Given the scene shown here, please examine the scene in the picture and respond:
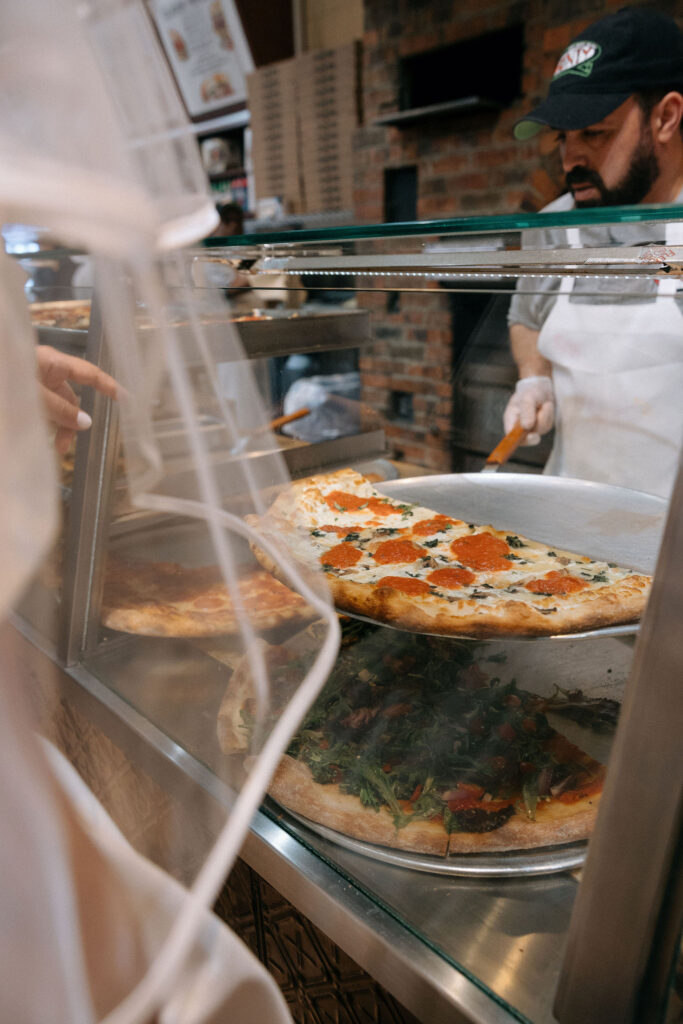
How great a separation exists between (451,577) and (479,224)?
22.5 inches

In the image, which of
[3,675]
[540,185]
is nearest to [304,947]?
[3,675]

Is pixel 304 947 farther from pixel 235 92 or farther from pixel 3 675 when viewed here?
pixel 235 92

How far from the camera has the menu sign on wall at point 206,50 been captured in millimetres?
4609

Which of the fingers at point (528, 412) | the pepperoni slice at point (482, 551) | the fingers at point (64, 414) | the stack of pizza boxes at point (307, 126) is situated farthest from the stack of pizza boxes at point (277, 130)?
the fingers at point (64, 414)

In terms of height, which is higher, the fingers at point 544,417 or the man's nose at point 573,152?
the man's nose at point 573,152

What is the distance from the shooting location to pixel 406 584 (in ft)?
3.36

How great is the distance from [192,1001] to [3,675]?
0.71 feet

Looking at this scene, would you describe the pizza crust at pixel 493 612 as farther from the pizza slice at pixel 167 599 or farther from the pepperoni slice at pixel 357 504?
the pepperoni slice at pixel 357 504

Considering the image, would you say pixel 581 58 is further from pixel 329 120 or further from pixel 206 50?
pixel 206 50

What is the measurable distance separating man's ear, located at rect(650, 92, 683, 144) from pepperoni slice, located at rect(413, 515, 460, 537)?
1301mm

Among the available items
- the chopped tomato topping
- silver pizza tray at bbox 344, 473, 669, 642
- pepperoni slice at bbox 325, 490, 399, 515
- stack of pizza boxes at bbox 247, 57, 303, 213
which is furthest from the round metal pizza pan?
stack of pizza boxes at bbox 247, 57, 303, 213

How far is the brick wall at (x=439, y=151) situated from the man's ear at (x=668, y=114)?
1.10 meters

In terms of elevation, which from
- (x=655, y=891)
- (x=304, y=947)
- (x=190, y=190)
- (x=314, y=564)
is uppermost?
(x=190, y=190)

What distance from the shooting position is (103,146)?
34 centimetres
